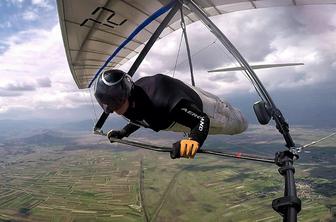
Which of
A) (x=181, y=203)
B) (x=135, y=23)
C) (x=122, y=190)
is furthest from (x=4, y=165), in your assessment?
(x=135, y=23)

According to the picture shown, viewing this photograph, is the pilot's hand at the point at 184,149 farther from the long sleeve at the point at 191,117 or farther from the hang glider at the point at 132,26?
the hang glider at the point at 132,26

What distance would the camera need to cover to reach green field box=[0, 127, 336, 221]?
170 feet

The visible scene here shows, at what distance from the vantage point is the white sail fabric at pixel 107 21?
5328 mm

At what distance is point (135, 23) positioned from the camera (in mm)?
6434

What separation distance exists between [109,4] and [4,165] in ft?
431

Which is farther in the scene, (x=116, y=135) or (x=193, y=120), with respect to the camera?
(x=116, y=135)

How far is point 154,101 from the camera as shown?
3.25 meters

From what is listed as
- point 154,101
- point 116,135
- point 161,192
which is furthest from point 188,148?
point 161,192

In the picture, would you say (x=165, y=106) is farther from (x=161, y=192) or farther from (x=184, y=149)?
(x=161, y=192)

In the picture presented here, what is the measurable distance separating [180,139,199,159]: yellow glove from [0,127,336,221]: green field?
4866 centimetres

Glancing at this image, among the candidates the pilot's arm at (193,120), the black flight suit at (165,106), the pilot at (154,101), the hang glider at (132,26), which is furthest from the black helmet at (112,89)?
the hang glider at (132,26)

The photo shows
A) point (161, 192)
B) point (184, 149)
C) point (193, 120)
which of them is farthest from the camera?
point (161, 192)

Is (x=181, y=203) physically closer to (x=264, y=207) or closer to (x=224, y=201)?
(x=224, y=201)

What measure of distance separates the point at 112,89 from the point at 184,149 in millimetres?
1030
